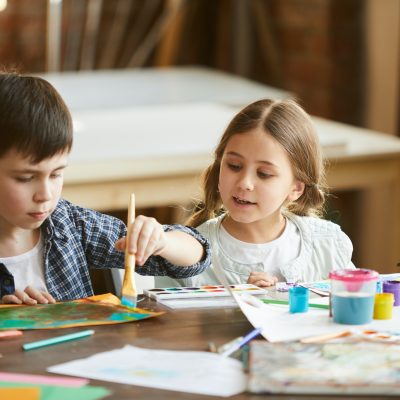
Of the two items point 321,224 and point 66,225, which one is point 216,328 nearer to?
point 66,225

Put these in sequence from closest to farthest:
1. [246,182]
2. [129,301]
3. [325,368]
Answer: [325,368] → [129,301] → [246,182]

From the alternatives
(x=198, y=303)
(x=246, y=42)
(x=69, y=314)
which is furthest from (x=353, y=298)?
(x=246, y=42)

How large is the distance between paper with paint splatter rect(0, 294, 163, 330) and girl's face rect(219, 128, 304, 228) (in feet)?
1.35

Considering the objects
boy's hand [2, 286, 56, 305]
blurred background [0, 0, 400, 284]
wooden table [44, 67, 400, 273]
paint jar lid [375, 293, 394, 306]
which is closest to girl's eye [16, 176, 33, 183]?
boy's hand [2, 286, 56, 305]

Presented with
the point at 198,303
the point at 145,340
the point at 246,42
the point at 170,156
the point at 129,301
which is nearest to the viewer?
the point at 145,340

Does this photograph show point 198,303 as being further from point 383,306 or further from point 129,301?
point 383,306

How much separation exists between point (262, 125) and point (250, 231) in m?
0.23

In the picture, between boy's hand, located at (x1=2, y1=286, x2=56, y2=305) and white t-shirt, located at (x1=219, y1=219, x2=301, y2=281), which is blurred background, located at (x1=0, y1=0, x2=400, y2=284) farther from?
boy's hand, located at (x1=2, y1=286, x2=56, y2=305)

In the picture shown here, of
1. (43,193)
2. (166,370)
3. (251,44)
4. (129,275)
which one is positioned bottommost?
(166,370)

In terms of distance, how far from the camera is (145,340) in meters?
1.50

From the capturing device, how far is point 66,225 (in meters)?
1.93

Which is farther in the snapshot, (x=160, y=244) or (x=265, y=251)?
(x=265, y=251)

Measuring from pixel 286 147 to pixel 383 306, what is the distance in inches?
22.0

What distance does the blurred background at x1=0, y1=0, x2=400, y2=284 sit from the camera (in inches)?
174
